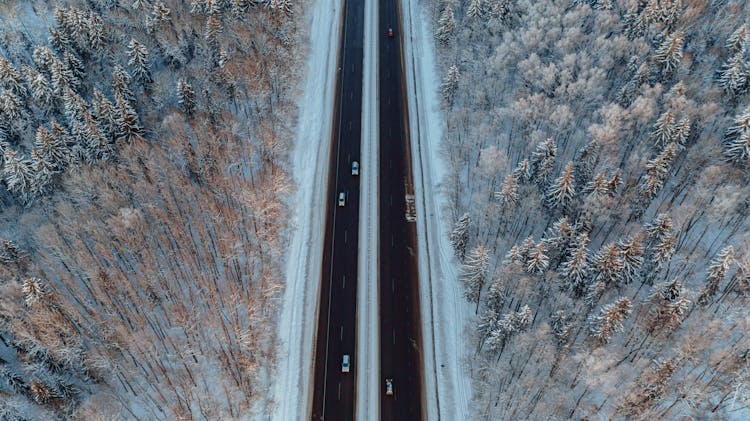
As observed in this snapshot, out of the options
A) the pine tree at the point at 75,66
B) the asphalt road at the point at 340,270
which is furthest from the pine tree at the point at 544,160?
the pine tree at the point at 75,66

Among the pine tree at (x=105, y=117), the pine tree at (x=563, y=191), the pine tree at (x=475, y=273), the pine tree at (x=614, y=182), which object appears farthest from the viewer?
the pine tree at (x=105, y=117)

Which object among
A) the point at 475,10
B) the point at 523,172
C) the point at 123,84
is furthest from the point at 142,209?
the point at 475,10

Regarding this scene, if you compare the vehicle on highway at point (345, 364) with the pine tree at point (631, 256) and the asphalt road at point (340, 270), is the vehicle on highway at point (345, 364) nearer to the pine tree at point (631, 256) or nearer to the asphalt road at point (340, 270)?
the asphalt road at point (340, 270)

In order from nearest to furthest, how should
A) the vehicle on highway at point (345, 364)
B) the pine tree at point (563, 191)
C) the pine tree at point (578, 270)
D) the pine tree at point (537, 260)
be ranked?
the pine tree at point (578, 270) < the vehicle on highway at point (345, 364) < the pine tree at point (537, 260) < the pine tree at point (563, 191)

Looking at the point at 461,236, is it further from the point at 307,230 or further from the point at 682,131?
the point at 682,131

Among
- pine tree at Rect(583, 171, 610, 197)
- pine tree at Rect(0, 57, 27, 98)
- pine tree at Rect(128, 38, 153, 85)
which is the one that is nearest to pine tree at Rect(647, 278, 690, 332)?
pine tree at Rect(583, 171, 610, 197)

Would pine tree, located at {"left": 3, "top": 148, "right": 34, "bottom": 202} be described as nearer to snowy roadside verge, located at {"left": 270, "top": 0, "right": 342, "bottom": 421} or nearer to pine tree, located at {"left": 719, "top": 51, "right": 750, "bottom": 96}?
snowy roadside verge, located at {"left": 270, "top": 0, "right": 342, "bottom": 421}
